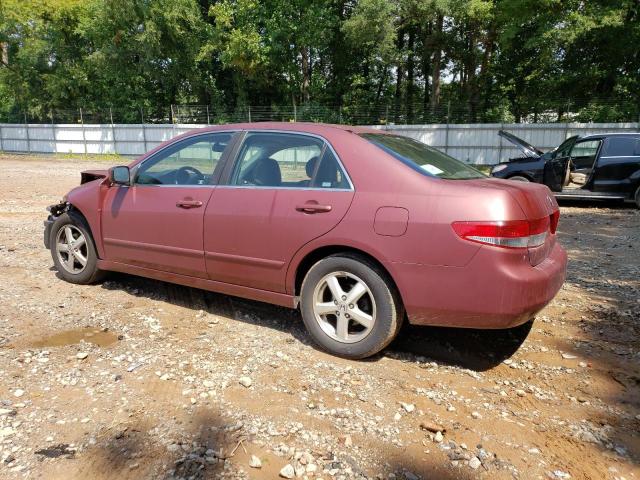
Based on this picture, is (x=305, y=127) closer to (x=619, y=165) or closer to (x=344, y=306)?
(x=344, y=306)

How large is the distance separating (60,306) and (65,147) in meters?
29.8

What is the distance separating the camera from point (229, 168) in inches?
155

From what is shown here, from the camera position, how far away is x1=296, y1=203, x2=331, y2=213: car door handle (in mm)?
3379

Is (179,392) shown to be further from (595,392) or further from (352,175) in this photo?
(595,392)

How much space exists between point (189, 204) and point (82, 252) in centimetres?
170

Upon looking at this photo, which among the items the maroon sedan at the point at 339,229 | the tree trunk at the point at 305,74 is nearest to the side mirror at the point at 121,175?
the maroon sedan at the point at 339,229

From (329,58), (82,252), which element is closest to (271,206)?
(82,252)

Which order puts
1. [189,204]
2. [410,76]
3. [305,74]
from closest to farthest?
1. [189,204]
2. [305,74]
3. [410,76]

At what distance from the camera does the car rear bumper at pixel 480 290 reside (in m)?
2.91

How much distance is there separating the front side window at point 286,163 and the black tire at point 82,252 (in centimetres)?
189

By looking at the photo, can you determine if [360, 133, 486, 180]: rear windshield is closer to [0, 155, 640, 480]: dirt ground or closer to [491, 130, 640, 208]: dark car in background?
[0, 155, 640, 480]: dirt ground

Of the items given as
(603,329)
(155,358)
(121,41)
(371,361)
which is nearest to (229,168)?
(155,358)

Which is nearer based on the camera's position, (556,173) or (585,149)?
(556,173)

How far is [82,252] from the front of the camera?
4.96m
